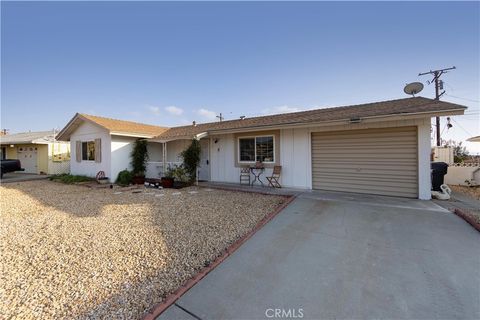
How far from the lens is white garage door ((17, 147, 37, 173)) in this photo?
17.5 m

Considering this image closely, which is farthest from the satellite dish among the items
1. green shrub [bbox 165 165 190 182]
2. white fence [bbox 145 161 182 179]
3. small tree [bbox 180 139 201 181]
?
white fence [bbox 145 161 182 179]

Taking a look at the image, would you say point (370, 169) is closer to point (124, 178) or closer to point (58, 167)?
point (124, 178)

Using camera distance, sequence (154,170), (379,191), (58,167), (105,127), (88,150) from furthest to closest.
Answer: (58,167) → (88,150) → (154,170) → (105,127) → (379,191)

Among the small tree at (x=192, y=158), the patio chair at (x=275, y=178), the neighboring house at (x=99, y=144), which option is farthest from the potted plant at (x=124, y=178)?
the patio chair at (x=275, y=178)

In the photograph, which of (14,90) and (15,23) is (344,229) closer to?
(15,23)

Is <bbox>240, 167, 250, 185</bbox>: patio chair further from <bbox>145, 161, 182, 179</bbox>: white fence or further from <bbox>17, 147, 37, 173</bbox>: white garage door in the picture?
<bbox>17, 147, 37, 173</bbox>: white garage door

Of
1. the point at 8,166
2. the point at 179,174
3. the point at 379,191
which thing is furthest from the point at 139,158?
the point at 379,191

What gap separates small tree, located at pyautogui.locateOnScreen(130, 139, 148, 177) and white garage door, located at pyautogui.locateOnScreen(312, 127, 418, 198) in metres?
8.87

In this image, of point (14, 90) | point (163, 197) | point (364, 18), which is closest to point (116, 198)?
point (163, 197)

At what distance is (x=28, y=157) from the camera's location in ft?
58.8

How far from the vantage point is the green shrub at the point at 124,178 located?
11.1 metres

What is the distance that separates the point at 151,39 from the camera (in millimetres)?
10461

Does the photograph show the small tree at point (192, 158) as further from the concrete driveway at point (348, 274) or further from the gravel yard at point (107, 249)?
the concrete driveway at point (348, 274)

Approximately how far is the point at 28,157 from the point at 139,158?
43.3 feet
